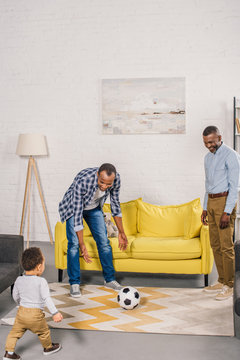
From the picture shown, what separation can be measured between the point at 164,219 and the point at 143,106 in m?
1.84

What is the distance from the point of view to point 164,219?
4.91 m

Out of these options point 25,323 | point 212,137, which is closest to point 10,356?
point 25,323

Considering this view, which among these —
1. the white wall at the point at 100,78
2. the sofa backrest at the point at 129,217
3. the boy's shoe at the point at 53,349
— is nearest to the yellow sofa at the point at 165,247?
the sofa backrest at the point at 129,217

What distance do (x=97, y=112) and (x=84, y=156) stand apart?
24.9 inches

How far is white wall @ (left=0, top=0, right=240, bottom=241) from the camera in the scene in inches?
233

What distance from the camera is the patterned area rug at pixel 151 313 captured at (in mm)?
3285

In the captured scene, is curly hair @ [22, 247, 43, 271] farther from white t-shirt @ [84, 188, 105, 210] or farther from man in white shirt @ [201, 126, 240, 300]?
man in white shirt @ [201, 126, 240, 300]

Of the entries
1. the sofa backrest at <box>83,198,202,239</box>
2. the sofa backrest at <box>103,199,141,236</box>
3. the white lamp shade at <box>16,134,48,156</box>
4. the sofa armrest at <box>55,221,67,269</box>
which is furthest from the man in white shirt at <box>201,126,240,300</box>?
the white lamp shade at <box>16,134,48,156</box>

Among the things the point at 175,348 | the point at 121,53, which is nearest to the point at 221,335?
the point at 175,348

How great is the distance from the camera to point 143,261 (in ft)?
14.4

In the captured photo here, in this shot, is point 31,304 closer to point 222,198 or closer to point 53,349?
point 53,349

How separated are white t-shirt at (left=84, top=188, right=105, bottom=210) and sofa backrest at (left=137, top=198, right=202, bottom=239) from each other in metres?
0.92

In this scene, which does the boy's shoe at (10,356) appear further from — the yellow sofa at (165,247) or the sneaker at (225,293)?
the sneaker at (225,293)

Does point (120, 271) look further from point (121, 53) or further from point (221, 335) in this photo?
point (121, 53)
